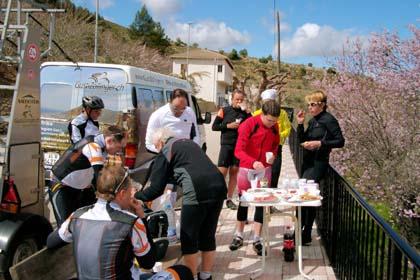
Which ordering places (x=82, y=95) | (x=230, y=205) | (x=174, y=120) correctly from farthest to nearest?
(x=82, y=95) < (x=230, y=205) < (x=174, y=120)

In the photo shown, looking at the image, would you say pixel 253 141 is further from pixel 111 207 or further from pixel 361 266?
pixel 111 207

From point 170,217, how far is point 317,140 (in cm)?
192

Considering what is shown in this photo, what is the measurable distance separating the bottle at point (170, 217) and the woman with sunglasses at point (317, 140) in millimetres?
1613

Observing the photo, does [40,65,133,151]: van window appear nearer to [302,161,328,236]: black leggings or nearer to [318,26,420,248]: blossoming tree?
[302,161,328,236]: black leggings

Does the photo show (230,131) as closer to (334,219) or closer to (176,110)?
(176,110)

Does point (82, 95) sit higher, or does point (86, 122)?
point (82, 95)

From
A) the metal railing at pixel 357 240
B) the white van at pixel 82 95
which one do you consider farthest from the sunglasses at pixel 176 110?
the white van at pixel 82 95

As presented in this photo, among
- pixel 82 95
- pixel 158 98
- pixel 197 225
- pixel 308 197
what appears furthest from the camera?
pixel 158 98

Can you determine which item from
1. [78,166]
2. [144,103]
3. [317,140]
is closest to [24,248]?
[78,166]

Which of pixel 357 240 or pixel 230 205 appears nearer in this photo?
pixel 357 240

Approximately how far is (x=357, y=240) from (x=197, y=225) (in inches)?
55.2

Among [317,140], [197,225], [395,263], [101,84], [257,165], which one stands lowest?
[197,225]

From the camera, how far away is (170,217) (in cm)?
537

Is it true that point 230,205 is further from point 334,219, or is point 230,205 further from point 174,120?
point 334,219
